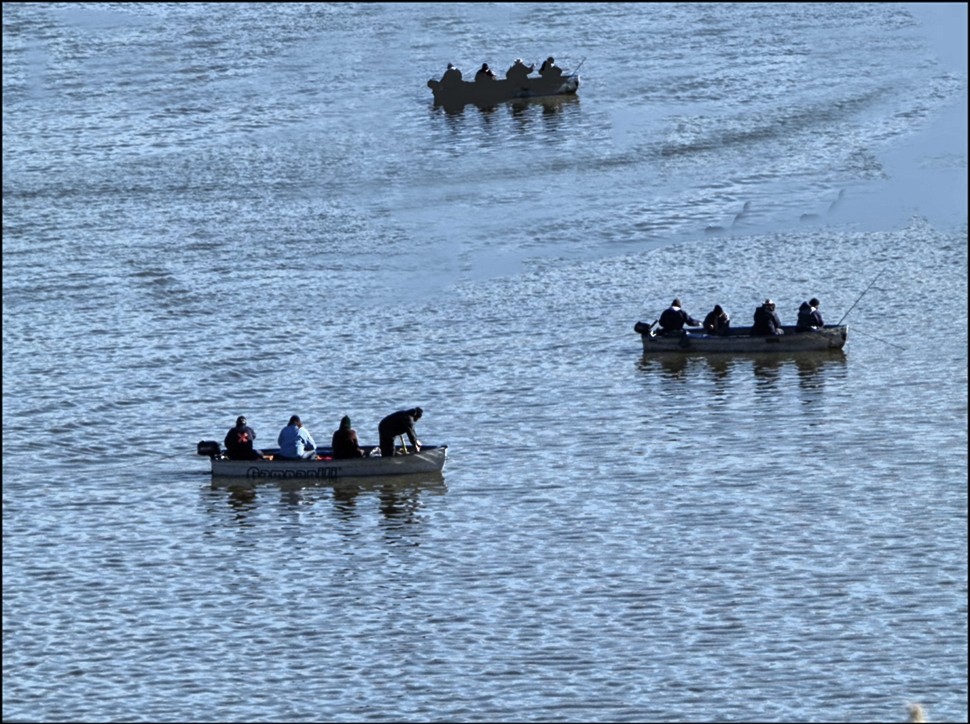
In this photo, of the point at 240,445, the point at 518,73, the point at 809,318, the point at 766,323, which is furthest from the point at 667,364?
the point at 518,73

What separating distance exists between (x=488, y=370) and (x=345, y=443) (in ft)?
31.3

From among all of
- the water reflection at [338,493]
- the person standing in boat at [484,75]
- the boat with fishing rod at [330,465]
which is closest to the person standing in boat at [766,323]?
the boat with fishing rod at [330,465]

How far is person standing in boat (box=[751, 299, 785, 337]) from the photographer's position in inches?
2036

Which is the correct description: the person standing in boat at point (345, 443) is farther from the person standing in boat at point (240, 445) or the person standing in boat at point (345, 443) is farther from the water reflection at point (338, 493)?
the person standing in boat at point (240, 445)

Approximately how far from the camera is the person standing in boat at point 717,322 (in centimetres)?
5259

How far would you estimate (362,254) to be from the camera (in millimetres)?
65250

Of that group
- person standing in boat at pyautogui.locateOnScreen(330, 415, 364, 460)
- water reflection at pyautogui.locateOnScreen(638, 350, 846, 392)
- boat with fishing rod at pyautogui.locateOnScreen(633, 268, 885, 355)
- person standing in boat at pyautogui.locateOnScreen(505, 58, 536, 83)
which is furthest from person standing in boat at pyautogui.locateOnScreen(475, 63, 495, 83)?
person standing in boat at pyautogui.locateOnScreen(330, 415, 364, 460)

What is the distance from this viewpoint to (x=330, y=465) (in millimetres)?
43250

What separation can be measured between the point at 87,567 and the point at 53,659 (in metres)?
4.62

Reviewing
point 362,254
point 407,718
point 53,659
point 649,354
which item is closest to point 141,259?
point 362,254

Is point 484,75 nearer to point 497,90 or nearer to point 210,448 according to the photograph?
point 497,90

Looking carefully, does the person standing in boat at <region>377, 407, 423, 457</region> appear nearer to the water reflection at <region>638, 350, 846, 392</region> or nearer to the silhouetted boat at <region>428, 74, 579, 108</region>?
the water reflection at <region>638, 350, 846, 392</region>

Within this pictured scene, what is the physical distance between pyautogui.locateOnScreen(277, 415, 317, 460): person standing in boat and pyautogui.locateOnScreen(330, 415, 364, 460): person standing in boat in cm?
55

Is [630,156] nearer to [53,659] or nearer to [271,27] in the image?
[271,27]
